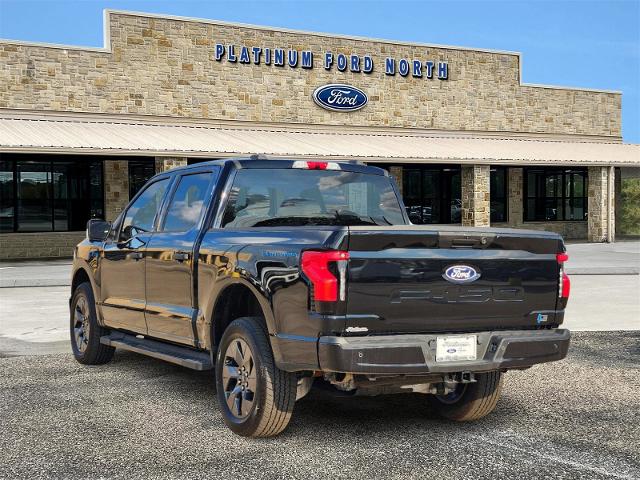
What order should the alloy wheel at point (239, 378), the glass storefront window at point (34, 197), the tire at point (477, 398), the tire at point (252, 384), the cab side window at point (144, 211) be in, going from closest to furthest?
1. the tire at point (252, 384)
2. the alloy wheel at point (239, 378)
3. the tire at point (477, 398)
4. the cab side window at point (144, 211)
5. the glass storefront window at point (34, 197)

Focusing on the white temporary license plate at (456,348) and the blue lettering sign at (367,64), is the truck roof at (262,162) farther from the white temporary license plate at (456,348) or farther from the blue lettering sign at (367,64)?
the blue lettering sign at (367,64)

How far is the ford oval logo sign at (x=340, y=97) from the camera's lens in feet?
103

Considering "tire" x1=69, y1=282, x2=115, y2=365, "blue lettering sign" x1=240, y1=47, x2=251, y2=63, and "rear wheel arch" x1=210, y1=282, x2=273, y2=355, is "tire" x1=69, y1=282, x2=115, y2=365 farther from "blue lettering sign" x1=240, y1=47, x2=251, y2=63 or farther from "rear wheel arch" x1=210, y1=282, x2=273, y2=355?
"blue lettering sign" x1=240, y1=47, x2=251, y2=63

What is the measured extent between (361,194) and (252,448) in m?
2.51

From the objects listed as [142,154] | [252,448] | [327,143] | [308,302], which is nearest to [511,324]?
[308,302]

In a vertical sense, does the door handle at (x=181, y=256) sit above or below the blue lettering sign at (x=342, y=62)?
below

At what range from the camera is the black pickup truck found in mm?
5254

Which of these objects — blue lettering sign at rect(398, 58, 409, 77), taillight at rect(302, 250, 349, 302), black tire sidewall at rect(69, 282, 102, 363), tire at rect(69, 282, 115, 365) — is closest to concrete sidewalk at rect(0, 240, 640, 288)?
tire at rect(69, 282, 115, 365)

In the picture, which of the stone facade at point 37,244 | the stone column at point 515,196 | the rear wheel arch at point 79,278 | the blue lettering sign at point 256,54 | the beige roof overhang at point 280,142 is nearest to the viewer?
the rear wheel arch at point 79,278

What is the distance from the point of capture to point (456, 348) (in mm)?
5496

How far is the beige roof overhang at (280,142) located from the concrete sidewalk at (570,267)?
3.21 meters

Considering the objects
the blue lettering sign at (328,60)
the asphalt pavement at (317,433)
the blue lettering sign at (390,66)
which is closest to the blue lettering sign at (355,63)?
the blue lettering sign at (328,60)

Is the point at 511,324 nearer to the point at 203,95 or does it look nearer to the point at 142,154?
the point at 142,154

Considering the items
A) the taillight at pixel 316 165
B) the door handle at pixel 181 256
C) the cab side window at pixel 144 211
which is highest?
the taillight at pixel 316 165
